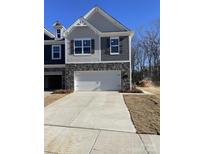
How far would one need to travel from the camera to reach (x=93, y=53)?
16500 millimetres

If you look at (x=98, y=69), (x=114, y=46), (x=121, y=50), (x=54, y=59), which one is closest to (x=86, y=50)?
(x=98, y=69)

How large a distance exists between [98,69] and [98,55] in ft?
3.64

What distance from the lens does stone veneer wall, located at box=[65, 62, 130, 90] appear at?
1625 cm

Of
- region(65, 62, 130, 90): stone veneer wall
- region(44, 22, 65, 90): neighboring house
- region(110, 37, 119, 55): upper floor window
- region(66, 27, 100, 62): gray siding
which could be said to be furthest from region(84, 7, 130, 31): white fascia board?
region(44, 22, 65, 90): neighboring house

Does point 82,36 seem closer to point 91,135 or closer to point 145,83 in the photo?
point 145,83

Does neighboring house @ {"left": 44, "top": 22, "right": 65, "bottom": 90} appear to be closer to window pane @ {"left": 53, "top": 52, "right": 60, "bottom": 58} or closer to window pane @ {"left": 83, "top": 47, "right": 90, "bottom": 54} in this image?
window pane @ {"left": 53, "top": 52, "right": 60, "bottom": 58}

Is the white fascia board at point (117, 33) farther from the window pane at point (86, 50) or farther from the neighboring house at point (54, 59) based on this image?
the neighboring house at point (54, 59)

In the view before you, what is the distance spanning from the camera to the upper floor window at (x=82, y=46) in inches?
652
